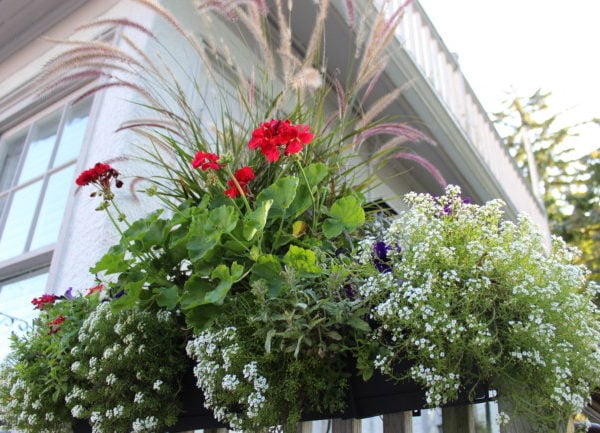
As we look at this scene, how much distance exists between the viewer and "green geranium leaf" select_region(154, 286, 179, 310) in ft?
4.31

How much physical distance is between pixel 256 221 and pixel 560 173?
12.3 m

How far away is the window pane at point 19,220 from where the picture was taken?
116 inches

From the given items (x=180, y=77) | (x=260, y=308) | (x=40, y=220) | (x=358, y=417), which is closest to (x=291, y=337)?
(x=260, y=308)

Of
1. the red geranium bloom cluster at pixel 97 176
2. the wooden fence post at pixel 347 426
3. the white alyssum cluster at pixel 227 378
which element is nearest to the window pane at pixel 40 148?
the red geranium bloom cluster at pixel 97 176

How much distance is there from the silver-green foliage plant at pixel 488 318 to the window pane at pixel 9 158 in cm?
288

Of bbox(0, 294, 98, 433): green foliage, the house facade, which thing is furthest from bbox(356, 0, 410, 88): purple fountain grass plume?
bbox(0, 294, 98, 433): green foliage

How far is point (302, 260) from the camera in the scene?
120cm

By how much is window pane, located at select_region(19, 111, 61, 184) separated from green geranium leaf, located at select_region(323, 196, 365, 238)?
2266mm

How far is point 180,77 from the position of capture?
Answer: 2631 mm

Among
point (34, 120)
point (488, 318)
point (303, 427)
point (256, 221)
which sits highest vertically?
point (34, 120)

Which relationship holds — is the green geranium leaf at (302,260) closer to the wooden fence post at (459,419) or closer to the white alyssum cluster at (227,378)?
the white alyssum cluster at (227,378)

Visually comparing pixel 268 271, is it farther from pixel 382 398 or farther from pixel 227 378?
pixel 382 398

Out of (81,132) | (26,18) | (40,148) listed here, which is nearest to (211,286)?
(81,132)

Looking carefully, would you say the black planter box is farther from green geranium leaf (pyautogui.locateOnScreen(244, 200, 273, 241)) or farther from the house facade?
the house facade
